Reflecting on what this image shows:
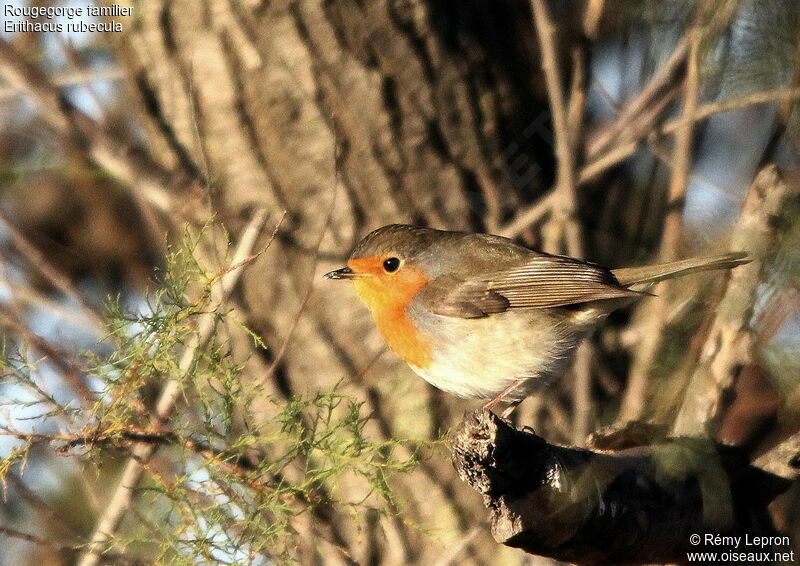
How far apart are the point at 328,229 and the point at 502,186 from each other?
0.96 meters

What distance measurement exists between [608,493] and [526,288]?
1.24 metres

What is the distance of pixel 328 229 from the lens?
13.9 feet

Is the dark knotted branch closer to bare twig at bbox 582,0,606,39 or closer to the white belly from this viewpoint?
the white belly

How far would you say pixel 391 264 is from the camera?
140 inches

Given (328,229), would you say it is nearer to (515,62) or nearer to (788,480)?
(515,62)

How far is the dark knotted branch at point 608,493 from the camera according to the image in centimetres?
219

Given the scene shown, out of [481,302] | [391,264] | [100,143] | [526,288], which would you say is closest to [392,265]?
[391,264]

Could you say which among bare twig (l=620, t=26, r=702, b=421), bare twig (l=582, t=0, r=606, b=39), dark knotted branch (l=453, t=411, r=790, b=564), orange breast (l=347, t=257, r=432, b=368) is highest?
bare twig (l=582, t=0, r=606, b=39)

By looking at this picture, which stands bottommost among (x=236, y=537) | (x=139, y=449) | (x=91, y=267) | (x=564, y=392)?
(x=236, y=537)

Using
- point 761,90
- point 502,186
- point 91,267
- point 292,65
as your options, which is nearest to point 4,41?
point 292,65

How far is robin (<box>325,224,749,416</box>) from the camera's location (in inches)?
131
